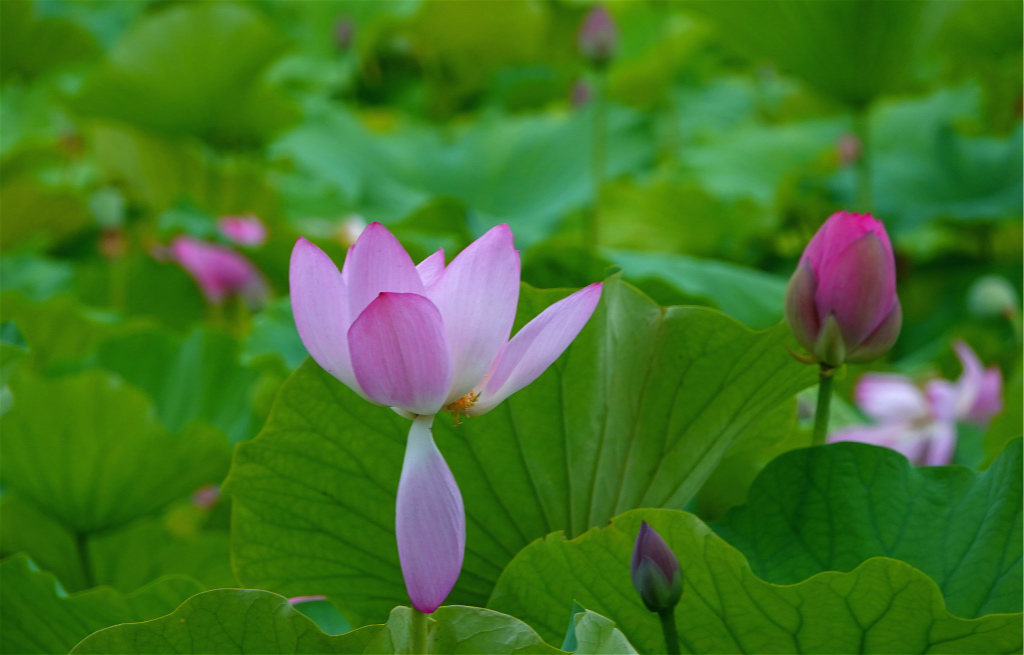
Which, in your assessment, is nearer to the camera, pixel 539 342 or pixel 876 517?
pixel 539 342

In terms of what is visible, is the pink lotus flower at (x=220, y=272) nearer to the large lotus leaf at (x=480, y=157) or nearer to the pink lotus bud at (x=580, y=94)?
the large lotus leaf at (x=480, y=157)

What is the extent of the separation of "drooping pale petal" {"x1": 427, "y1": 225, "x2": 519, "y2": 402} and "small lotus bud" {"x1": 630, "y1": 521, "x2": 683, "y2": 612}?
0.09 meters

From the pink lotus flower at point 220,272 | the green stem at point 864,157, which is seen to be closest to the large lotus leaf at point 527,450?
the pink lotus flower at point 220,272

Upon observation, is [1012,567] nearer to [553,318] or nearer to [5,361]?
[553,318]

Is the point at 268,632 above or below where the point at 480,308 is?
below

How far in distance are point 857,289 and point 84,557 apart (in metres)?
0.64

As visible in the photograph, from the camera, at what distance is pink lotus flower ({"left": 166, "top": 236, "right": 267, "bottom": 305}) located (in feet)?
3.91

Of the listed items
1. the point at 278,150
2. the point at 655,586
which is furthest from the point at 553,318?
the point at 278,150

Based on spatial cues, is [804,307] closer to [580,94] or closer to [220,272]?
[220,272]

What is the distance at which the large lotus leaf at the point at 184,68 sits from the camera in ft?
5.51

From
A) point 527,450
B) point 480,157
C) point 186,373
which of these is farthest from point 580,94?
point 527,450

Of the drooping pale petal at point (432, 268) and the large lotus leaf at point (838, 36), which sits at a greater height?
the large lotus leaf at point (838, 36)

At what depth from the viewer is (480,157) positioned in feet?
6.15

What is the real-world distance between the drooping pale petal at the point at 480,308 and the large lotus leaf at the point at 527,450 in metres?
0.12
